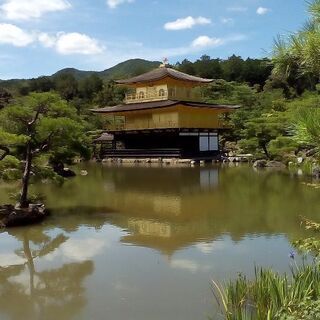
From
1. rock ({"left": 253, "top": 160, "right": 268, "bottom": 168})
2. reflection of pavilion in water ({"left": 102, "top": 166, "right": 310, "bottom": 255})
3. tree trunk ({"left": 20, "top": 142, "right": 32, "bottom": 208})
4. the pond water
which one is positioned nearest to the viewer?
the pond water

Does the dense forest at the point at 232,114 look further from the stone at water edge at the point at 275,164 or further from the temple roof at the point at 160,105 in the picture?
the temple roof at the point at 160,105

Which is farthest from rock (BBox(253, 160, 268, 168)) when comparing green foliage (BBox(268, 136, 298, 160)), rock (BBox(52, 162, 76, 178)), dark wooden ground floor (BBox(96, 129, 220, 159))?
rock (BBox(52, 162, 76, 178))

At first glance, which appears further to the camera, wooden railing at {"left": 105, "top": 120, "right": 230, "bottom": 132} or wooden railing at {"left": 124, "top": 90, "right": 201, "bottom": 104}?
wooden railing at {"left": 124, "top": 90, "right": 201, "bottom": 104}

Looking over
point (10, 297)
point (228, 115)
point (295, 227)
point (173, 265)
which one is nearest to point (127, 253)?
point (173, 265)

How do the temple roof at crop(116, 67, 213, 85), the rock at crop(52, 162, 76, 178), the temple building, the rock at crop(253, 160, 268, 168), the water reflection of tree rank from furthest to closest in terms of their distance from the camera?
the temple roof at crop(116, 67, 213, 85) < the temple building < the rock at crop(253, 160, 268, 168) < the rock at crop(52, 162, 76, 178) < the water reflection of tree

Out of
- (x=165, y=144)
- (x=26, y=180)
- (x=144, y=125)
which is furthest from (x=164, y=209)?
(x=144, y=125)

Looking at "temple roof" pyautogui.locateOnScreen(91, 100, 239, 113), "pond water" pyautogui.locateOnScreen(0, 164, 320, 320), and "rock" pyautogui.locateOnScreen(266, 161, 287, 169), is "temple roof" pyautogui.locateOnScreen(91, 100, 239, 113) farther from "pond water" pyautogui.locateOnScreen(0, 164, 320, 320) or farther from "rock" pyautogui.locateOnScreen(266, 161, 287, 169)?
"pond water" pyautogui.locateOnScreen(0, 164, 320, 320)

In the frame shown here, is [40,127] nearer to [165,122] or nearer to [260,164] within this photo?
[260,164]

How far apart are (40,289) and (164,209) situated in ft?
20.2

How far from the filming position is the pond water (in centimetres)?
522

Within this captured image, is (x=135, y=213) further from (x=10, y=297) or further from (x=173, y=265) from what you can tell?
(x=10, y=297)

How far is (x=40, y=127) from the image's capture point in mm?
10688

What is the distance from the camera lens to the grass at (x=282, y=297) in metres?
3.34

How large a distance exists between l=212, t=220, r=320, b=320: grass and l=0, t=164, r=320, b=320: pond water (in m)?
0.43
